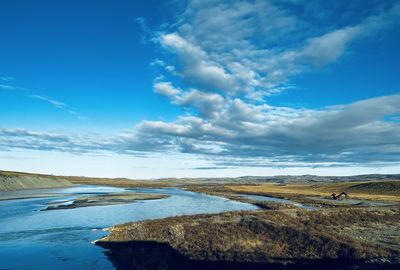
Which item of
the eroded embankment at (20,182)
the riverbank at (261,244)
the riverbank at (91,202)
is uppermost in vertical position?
the eroded embankment at (20,182)

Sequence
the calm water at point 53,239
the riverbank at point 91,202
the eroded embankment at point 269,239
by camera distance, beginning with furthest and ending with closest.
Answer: the riverbank at point 91,202 → the calm water at point 53,239 → the eroded embankment at point 269,239

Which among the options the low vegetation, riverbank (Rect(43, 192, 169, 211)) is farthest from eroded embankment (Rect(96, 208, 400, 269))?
riverbank (Rect(43, 192, 169, 211))

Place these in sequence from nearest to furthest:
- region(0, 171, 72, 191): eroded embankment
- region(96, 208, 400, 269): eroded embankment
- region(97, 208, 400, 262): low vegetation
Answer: region(96, 208, 400, 269): eroded embankment → region(97, 208, 400, 262): low vegetation → region(0, 171, 72, 191): eroded embankment

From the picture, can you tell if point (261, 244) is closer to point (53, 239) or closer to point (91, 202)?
point (53, 239)

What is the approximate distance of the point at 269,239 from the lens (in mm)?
30953

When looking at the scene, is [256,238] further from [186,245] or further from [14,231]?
[14,231]

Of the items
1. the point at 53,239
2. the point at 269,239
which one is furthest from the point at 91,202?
the point at 269,239

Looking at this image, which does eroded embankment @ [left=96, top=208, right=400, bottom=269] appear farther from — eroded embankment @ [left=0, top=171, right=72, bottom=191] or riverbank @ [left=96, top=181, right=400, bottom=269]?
eroded embankment @ [left=0, top=171, right=72, bottom=191]

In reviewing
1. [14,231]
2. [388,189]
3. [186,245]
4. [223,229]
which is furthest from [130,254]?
[388,189]

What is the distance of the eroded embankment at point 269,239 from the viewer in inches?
1065

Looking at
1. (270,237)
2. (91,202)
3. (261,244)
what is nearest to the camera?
(261,244)

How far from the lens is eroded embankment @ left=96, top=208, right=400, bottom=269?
88.7 ft

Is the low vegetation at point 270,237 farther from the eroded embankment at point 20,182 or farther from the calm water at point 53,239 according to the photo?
the eroded embankment at point 20,182

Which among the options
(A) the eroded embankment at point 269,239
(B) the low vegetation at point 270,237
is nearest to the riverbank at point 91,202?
(B) the low vegetation at point 270,237
